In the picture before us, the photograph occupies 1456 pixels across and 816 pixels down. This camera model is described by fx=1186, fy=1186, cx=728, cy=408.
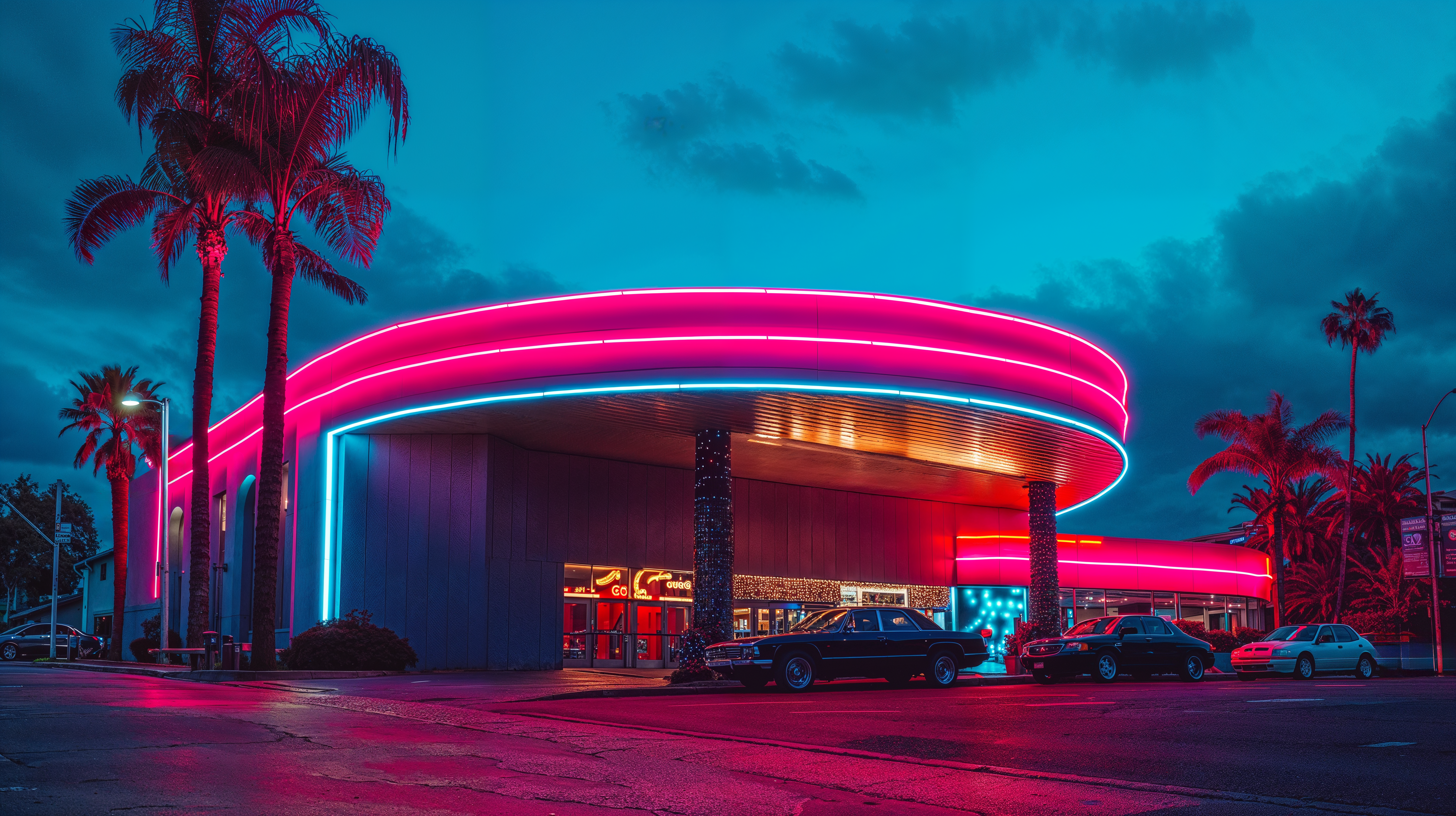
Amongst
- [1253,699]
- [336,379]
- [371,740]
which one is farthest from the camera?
[336,379]

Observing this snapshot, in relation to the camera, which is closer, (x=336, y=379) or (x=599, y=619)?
(x=336, y=379)

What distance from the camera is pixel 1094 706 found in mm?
15906

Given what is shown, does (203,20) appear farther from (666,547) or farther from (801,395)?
(666,547)

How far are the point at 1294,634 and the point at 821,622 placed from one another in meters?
13.9

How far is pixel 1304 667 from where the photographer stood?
28094 mm

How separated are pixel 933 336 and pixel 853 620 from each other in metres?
6.80

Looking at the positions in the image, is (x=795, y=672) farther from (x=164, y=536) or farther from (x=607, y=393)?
(x=164, y=536)

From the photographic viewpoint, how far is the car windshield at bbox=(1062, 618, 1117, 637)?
2436 centimetres

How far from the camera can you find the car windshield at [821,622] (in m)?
21.4

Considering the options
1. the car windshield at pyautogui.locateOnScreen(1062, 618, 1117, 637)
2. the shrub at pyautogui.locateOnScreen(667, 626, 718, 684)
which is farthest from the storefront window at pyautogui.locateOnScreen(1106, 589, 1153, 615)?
the shrub at pyautogui.locateOnScreen(667, 626, 718, 684)

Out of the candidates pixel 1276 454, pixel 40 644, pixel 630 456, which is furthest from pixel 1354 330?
pixel 40 644

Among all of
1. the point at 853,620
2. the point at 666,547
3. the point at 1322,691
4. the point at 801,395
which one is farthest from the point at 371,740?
the point at 666,547

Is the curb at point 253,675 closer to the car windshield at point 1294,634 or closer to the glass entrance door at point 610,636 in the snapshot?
the glass entrance door at point 610,636

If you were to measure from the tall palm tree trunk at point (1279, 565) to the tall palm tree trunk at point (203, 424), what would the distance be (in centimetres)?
3739
